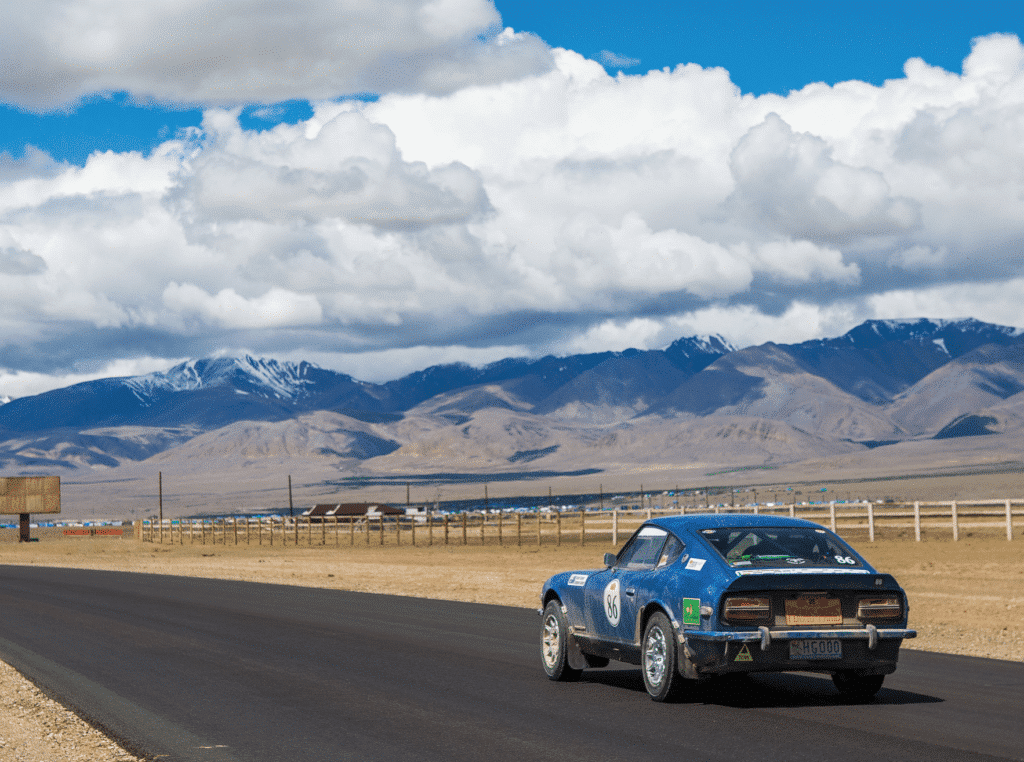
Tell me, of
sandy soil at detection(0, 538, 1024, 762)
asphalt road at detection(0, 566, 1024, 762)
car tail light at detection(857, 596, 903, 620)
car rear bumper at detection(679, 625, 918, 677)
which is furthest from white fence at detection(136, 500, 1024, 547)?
car rear bumper at detection(679, 625, 918, 677)

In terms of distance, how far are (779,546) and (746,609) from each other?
35.8 inches

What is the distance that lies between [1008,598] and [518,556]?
23090mm

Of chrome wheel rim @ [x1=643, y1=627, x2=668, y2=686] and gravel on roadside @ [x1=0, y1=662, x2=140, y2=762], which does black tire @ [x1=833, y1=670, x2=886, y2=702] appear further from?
gravel on roadside @ [x1=0, y1=662, x2=140, y2=762]

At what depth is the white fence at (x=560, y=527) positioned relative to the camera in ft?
149

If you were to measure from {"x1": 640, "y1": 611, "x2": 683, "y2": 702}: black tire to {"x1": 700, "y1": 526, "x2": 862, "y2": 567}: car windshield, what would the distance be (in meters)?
0.78

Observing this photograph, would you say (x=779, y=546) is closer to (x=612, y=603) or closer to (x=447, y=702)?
(x=612, y=603)

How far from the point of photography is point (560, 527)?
55.6 meters

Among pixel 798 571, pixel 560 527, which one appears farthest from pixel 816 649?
pixel 560 527

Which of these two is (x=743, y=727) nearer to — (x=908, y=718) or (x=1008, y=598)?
(x=908, y=718)

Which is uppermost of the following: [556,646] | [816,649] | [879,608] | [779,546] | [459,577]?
[779,546]

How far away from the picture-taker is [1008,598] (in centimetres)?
2391

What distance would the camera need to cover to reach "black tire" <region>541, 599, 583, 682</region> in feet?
43.3

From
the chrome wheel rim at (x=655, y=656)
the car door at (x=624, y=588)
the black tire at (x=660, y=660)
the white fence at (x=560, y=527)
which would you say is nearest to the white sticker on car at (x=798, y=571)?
the black tire at (x=660, y=660)

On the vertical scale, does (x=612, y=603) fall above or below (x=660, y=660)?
above
